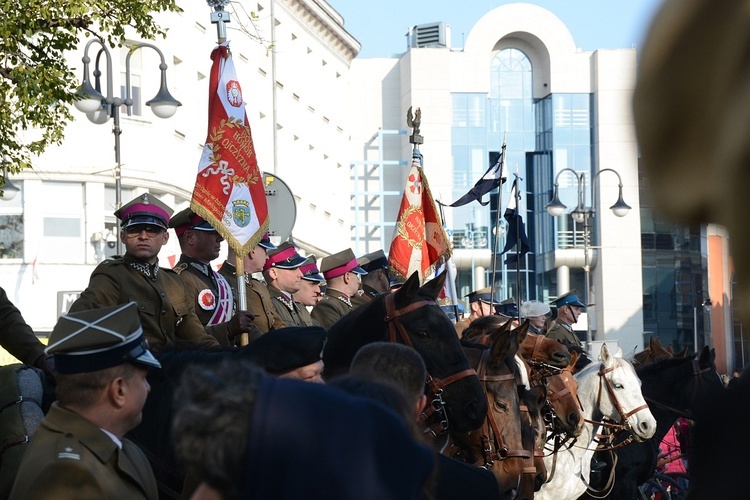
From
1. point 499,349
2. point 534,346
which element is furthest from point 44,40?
point 499,349

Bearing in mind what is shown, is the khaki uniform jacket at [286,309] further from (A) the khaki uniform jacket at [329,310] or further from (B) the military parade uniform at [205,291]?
(B) the military parade uniform at [205,291]

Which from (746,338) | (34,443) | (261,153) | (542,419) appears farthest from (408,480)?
(261,153)

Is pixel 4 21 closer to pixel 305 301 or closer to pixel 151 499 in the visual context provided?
pixel 305 301

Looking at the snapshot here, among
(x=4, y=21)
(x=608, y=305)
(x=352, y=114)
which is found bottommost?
(x=608, y=305)

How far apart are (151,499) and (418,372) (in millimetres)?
945

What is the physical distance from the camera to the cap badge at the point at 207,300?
8.17 meters

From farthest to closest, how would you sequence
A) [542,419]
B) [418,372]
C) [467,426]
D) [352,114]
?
[352,114]
[542,419]
[467,426]
[418,372]

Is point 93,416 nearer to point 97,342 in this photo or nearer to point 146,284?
point 97,342

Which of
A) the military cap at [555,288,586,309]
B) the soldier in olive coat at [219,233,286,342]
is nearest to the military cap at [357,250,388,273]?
the soldier in olive coat at [219,233,286,342]

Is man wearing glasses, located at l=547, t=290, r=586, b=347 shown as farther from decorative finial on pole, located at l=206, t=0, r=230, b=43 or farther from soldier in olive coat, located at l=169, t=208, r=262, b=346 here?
soldier in olive coat, located at l=169, t=208, r=262, b=346

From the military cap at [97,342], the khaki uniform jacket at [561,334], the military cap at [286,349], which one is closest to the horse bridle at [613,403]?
the khaki uniform jacket at [561,334]

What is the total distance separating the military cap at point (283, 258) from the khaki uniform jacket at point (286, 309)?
20cm

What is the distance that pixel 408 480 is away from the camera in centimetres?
176

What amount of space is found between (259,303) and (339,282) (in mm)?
1981
